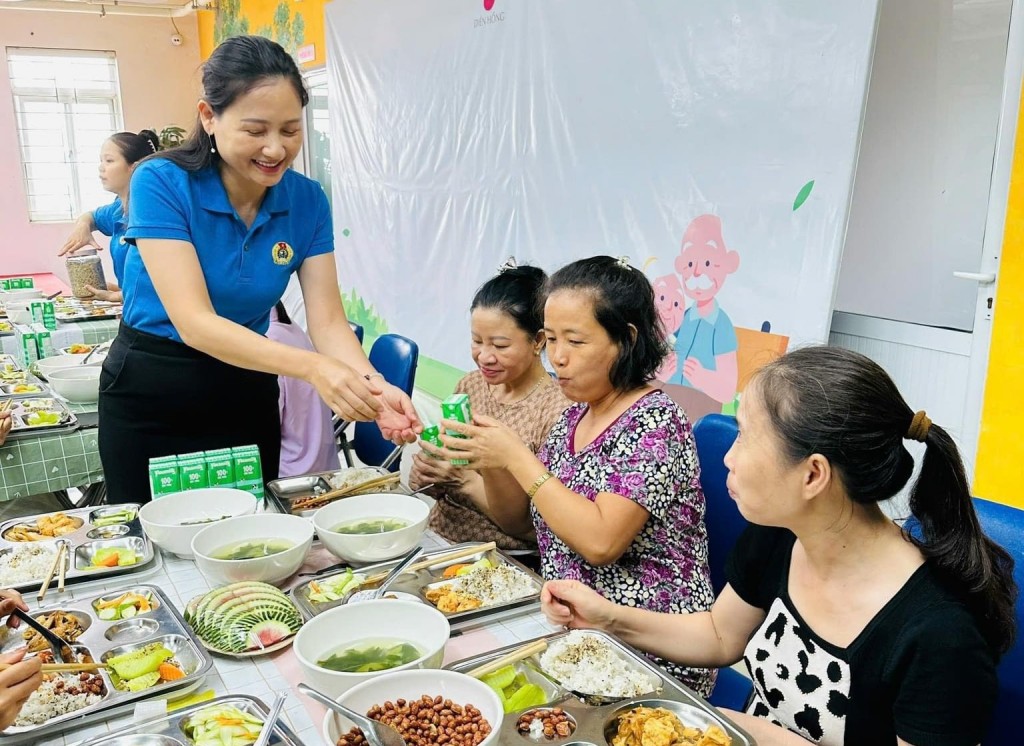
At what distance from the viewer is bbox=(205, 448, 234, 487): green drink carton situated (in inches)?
65.8

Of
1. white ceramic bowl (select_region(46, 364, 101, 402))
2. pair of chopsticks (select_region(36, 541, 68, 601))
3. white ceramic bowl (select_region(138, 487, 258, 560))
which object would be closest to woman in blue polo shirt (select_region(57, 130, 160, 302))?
white ceramic bowl (select_region(46, 364, 101, 402))

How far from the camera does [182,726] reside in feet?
3.09

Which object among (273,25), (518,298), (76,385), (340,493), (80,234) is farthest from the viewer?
(273,25)

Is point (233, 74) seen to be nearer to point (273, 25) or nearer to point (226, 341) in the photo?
point (226, 341)

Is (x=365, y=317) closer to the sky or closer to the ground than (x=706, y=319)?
closer to the ground

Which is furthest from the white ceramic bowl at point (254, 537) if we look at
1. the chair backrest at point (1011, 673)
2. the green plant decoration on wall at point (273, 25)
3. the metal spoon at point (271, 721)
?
the green plant decoration on wall at point (273, 25)

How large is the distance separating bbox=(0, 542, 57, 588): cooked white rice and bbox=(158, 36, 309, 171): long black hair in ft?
2.70

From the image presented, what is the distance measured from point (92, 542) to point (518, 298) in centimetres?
106

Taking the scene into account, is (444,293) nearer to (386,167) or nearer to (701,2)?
(386,167)

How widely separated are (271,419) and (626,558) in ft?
3.22

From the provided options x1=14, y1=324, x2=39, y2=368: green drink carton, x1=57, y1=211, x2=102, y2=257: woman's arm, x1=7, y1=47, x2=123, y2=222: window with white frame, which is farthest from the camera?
x1=7, y1=47, x2=123, y2=222: window with white frame

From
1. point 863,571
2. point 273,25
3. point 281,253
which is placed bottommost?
point 863,571

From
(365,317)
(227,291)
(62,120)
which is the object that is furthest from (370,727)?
(62,120)

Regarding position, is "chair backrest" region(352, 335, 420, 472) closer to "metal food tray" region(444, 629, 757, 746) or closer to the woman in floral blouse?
the woman in floral blouse
